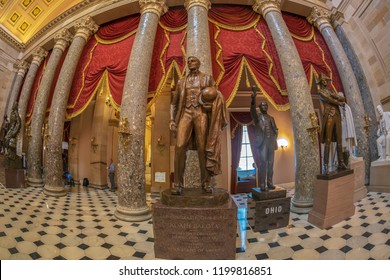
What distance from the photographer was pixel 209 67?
3.85 meters

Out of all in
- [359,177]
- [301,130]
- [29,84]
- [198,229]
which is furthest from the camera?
[29,84]

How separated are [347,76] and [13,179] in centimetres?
944

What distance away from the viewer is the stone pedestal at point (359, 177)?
4.01 metres

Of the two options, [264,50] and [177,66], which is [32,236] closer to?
[177,66]

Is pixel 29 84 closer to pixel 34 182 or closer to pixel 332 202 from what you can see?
pixel 34 182

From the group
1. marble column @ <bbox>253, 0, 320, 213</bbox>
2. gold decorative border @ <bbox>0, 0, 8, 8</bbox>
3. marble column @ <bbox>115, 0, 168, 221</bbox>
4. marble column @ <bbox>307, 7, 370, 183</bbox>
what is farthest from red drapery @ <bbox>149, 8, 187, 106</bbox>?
gold decorative border @ <bbox>0, 0, 8, 8</bbox>

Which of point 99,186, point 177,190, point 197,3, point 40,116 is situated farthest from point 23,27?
point 177,190

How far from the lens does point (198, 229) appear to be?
196 cm

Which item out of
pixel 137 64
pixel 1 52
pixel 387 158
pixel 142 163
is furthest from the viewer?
pixel 1 52

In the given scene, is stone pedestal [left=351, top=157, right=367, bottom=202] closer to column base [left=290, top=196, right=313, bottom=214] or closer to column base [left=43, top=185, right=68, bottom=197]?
column base [left=290, top=196, right=313, bottom=214]

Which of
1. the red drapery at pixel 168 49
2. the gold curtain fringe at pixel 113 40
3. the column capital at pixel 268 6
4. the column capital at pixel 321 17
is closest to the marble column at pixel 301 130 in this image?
the column capital at pixel 268 6

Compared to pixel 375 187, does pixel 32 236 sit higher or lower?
lower
